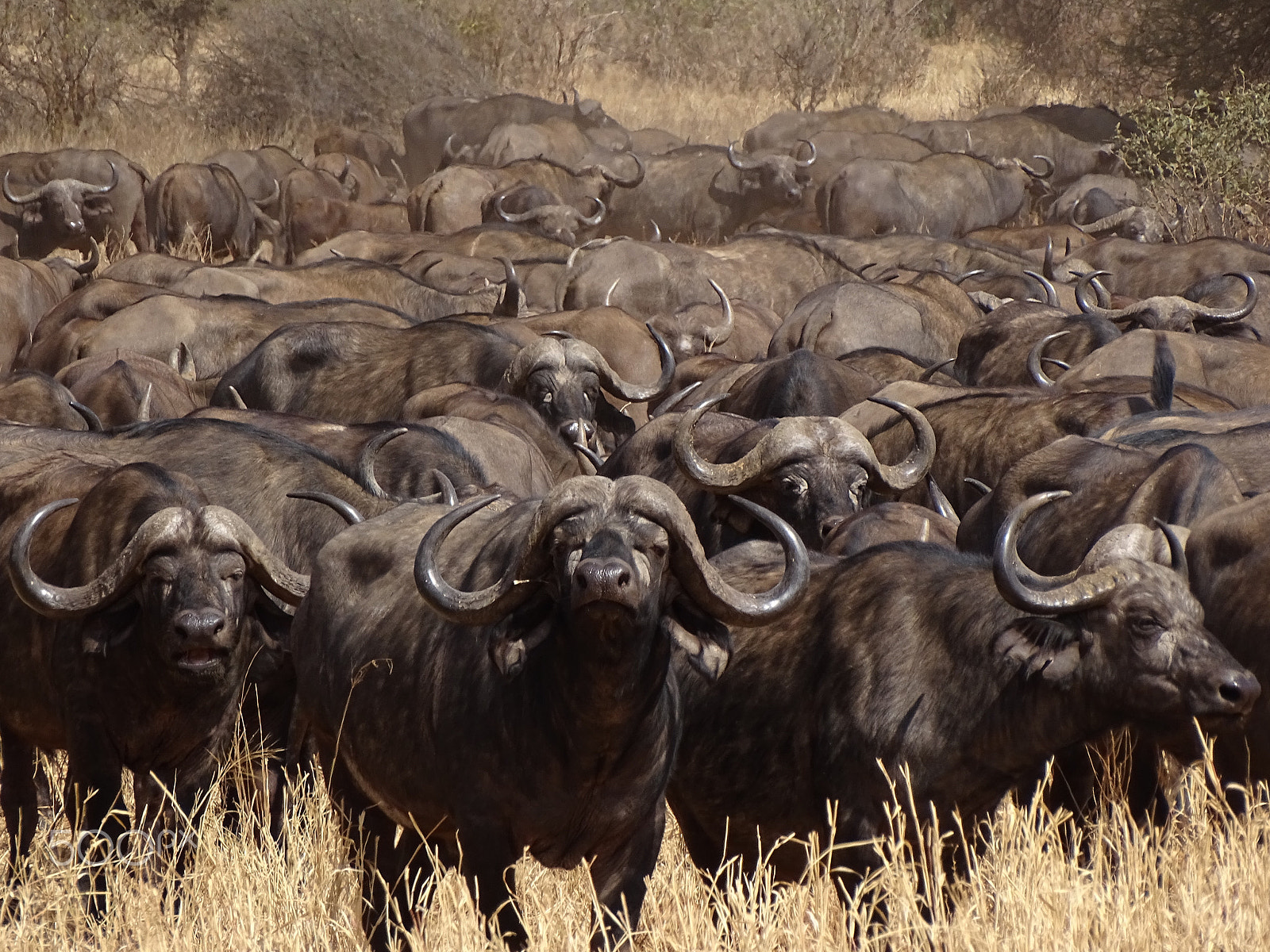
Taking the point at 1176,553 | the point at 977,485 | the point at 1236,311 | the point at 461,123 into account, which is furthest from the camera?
the point at 461,123

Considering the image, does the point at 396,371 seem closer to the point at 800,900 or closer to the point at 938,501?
the point at 938,501

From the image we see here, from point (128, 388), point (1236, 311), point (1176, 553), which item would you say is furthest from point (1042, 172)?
point (1176, 553)

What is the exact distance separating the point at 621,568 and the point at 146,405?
6053 millimetres

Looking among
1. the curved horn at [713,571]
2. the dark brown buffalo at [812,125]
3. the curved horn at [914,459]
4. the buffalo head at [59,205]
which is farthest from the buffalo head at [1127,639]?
the dark brown buffalo at [812,125]

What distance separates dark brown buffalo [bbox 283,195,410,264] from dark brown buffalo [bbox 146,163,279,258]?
2.11 feet

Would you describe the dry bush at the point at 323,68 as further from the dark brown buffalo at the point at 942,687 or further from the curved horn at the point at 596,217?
the dark brown buffalo at the point at 942,687

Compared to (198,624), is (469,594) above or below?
above

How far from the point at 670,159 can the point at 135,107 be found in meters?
11.6

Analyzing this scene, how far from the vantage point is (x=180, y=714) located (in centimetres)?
552

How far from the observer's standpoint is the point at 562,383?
405 inches

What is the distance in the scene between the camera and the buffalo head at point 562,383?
33.6ft

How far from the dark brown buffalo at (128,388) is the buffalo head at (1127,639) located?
19.6ft

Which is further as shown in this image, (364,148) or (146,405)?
(364,148)

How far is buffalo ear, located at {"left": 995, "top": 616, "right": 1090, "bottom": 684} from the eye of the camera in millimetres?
4617
